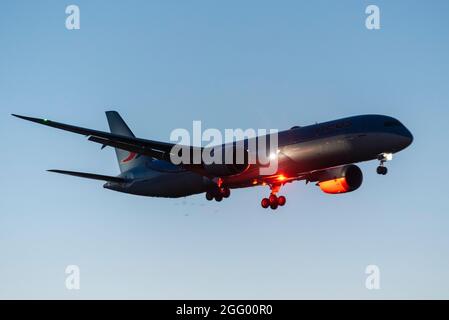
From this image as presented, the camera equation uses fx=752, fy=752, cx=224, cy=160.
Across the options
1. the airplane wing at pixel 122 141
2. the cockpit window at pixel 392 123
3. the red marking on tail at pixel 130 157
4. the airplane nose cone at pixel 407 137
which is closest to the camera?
the airplane wing at pixel 122 141

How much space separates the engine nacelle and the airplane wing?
29.7 feet

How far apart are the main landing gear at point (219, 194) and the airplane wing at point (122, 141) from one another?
12.9 ft

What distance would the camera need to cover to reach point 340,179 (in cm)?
4878

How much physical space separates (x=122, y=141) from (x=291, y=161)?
10.3 m

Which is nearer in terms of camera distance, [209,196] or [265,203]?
[209,196]

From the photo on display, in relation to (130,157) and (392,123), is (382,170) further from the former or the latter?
(130,157)

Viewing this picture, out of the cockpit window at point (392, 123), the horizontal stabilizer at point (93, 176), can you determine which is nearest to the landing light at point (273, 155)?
the cockpit window at point (392, 123)

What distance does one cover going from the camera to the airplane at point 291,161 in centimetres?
4394

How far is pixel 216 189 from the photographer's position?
50.2m

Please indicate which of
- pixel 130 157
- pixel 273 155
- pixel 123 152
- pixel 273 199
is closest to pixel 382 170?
pixel 273 155

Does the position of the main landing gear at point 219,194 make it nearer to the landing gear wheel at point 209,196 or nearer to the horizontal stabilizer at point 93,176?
the landing gear wheel at point 209,196

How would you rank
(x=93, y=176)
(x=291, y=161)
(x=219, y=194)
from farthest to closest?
1. (x=93, y=176)
2. (x=219, y=194)
3. (x=291, y=161)

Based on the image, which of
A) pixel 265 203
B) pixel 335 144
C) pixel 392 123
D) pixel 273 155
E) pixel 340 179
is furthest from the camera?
pixel 265 203
